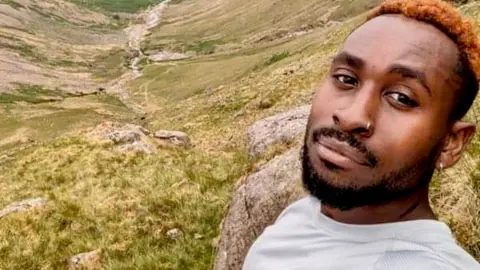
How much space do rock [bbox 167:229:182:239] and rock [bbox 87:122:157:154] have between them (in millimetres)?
9919

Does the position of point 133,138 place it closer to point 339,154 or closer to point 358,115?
point 339,154

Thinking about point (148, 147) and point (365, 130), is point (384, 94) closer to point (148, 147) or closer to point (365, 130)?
point (365, 130)

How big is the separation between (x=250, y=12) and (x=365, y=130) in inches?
7485

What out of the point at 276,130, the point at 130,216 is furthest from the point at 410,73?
the point at 130,216

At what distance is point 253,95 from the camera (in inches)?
1907

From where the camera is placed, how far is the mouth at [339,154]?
3355 mm

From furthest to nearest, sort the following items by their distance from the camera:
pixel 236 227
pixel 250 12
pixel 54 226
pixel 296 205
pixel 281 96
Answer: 1. pixel 250 12
2. pixel 281 96
3. pixel 54 226
4. pixel 236 227
5. pixel 296 205

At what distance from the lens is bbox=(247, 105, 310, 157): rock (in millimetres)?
13433

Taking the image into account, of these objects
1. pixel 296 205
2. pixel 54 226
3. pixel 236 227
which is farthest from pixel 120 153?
pixel 296 205

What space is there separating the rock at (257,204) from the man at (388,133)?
5.35 metres

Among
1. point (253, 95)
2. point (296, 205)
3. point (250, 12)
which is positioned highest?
point (296, 205)

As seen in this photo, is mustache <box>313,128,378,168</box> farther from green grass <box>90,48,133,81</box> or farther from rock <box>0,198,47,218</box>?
green grass <box>90,48,133,81</box>

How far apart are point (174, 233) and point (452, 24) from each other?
11704 millimetres

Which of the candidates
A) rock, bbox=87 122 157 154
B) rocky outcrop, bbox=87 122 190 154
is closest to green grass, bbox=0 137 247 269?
rock, bbox=87 122 157 154
